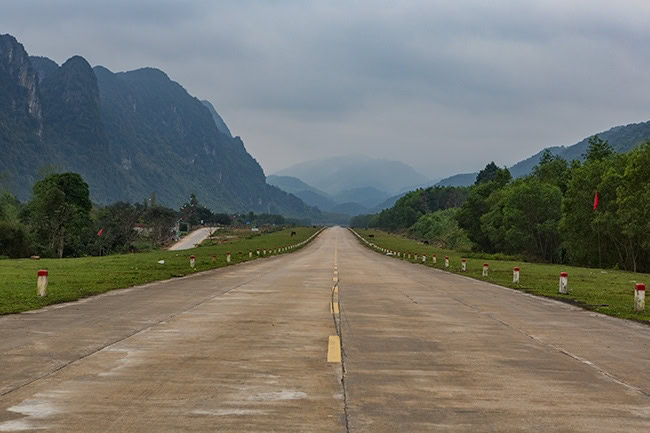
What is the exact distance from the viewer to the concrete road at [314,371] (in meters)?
6.27

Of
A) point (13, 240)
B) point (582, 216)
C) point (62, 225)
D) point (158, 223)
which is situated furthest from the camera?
point (158, 223)

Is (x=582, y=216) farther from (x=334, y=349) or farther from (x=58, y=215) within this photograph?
(x=58, y=215)

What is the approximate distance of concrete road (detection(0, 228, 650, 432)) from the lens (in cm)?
627

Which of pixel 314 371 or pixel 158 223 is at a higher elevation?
pixel 158 223

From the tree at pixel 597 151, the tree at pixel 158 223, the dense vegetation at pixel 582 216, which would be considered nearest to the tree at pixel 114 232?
the tree at pixel 158 223

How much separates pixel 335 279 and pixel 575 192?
4277 cm

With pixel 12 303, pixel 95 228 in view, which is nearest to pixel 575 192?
pixel 12 303

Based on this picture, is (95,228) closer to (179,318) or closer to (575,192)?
(575,192)

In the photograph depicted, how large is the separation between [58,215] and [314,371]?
7965 cm

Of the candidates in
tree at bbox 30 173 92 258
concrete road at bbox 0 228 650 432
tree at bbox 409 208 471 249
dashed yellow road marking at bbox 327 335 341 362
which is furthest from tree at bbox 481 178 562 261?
dashed yellow road marking at bbox 327 335 341 362

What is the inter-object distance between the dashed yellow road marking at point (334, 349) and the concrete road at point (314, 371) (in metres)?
0.09

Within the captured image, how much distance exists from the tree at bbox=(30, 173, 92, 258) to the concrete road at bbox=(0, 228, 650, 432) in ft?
230

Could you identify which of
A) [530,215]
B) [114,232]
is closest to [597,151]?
[530,215]

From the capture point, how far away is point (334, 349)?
10117mm
